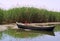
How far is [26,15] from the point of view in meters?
25.8

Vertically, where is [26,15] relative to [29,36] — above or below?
below

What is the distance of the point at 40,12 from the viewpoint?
87.7 ft

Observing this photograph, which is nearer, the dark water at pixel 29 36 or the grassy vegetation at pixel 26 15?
the dark water at pixel 29 36

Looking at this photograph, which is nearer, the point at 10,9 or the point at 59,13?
the point at 10,9

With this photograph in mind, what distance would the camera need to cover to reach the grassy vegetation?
25.3m

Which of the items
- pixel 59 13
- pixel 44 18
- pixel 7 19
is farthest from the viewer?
pixel 59 13

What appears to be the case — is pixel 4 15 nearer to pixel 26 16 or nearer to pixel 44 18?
pixel 26 16

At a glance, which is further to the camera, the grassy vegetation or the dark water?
the grassy vegetation

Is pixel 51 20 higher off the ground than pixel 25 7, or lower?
lower

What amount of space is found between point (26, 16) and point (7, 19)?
9.29 feet

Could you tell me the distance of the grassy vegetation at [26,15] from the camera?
83.1 ft

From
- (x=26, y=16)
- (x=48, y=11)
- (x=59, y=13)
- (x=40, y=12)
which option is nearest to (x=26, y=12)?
(x=26, y=16)

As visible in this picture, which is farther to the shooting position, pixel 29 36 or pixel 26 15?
pixel 26 15

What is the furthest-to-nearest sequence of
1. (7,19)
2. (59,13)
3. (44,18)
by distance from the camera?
(59,13)
(44,18)
(7,19)
